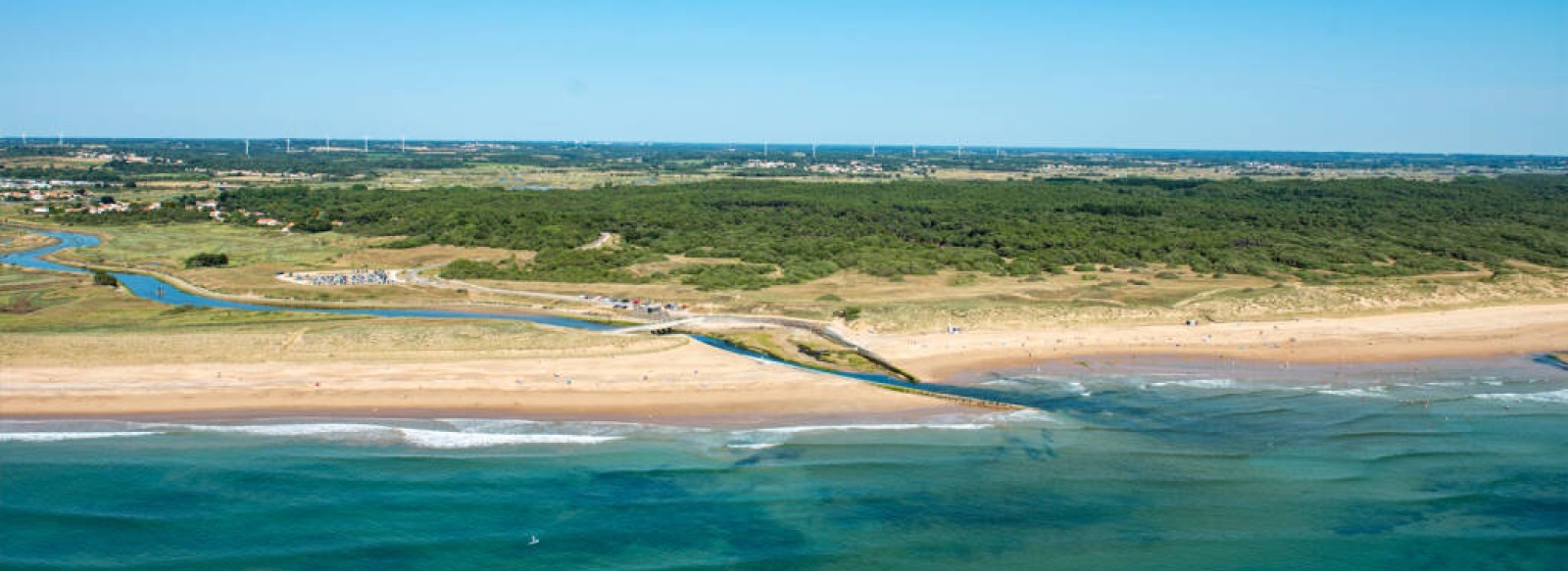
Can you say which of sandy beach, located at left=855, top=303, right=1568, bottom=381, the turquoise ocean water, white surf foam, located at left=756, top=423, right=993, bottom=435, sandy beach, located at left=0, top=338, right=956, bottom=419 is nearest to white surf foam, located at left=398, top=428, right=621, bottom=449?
the turquoise ocean water

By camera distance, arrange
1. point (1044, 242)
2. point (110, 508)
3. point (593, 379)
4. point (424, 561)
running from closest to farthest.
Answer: point (424, 561) < point (110, 508) < point (593, 379) < point (1044, 242)

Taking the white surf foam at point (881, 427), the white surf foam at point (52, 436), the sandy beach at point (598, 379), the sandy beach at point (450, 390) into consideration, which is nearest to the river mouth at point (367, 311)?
the sandy beach at point (598, 379)

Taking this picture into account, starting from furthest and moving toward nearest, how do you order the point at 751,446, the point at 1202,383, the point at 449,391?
the point at 1202,383 → the point at 449,391 → the point at 751,446

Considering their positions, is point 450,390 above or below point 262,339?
below

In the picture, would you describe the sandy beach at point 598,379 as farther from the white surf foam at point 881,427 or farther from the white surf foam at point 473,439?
the white surf foam at point 473,439

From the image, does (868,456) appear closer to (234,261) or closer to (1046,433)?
(1046,433)

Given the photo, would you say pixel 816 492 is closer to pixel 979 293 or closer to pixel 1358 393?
pixel 1358 393

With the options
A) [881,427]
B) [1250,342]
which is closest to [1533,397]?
[1250,342]

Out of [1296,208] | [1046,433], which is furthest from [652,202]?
[1046,433]
